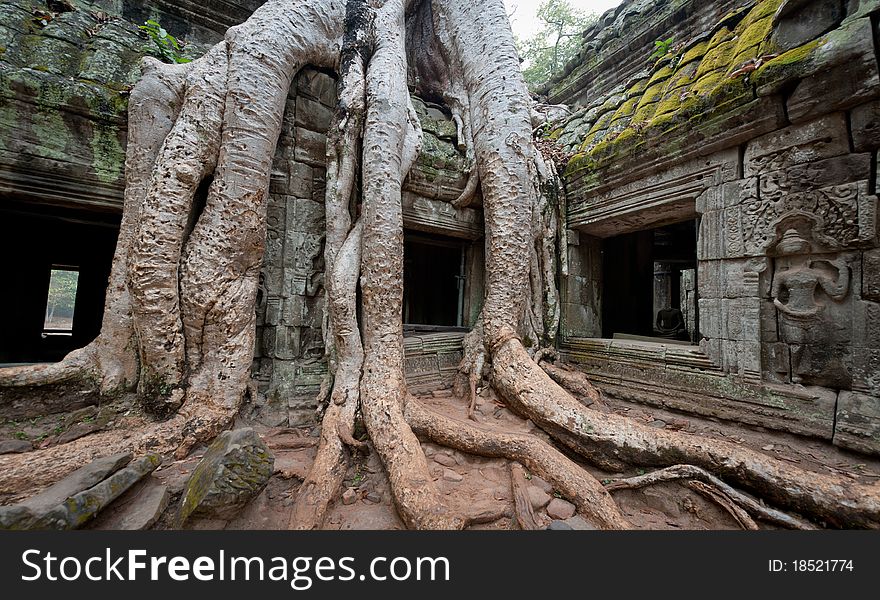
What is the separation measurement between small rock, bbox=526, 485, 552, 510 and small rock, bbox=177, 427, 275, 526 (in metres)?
1.39

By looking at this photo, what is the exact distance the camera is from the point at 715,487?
1.80m

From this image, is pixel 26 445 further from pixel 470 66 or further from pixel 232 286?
pixel 470 66

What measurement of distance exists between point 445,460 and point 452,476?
16 cm

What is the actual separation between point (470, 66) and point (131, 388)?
4341 millimetres

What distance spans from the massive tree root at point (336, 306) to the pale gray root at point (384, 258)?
0.5 inches

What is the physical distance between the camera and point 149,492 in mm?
1615

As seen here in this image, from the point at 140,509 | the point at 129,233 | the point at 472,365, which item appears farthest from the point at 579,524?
the point at 129,233

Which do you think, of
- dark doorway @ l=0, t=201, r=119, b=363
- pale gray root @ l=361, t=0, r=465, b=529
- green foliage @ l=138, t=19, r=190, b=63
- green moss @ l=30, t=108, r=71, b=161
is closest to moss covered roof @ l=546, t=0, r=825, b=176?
pale gray root @ l=361, t=0, r=465, b=529

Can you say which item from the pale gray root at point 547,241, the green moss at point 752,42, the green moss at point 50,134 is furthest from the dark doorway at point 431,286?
the green moss at point 50,134

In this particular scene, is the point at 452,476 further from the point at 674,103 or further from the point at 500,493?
the point at 674,103

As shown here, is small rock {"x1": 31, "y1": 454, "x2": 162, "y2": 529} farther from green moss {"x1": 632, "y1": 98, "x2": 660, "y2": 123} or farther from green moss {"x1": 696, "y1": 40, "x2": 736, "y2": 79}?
green moss {"x1": 696, "y1": 40, "x2": 736, "y2": 79}

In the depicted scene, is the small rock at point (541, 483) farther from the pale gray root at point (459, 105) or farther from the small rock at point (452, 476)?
the pale gray root at point (459, 105)

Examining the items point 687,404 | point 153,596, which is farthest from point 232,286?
point 687,404

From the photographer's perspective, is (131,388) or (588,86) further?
(588,86)
